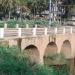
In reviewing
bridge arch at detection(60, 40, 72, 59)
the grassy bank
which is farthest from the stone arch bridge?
the grassy bank

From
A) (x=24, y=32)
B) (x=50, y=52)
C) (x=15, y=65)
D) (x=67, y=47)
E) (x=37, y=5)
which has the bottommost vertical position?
(x=67, y=47)

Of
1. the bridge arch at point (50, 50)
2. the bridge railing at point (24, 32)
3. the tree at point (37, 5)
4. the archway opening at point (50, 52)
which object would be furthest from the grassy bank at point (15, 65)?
the tree at point (37, 5)

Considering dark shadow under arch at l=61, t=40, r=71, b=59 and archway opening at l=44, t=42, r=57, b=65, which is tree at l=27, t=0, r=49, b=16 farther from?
archway opening at l=44, t=42, r=57, b=65

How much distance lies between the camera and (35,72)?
2116cm

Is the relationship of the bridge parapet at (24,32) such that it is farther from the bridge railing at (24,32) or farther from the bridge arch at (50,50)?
the bridge arch at (50,50)

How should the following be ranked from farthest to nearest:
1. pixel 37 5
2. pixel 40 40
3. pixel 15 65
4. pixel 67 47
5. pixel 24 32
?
pixel 37 5 → pixel 67 47 → pixel 40 40 → pixel 24 32 → pixel 15 65

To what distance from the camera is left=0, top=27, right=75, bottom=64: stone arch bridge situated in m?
26.7

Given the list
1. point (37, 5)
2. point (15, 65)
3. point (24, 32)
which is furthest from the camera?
point (37, 5)

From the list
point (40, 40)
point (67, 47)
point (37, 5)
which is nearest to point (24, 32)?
point (40, 40)

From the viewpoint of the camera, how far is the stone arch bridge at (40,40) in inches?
1051

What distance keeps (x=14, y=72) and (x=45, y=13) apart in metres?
60.5

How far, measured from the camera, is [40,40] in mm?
32062

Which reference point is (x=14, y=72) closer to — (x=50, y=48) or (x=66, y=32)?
(x=50, y=48)

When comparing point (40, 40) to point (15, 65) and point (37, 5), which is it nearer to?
point (15, 65)
